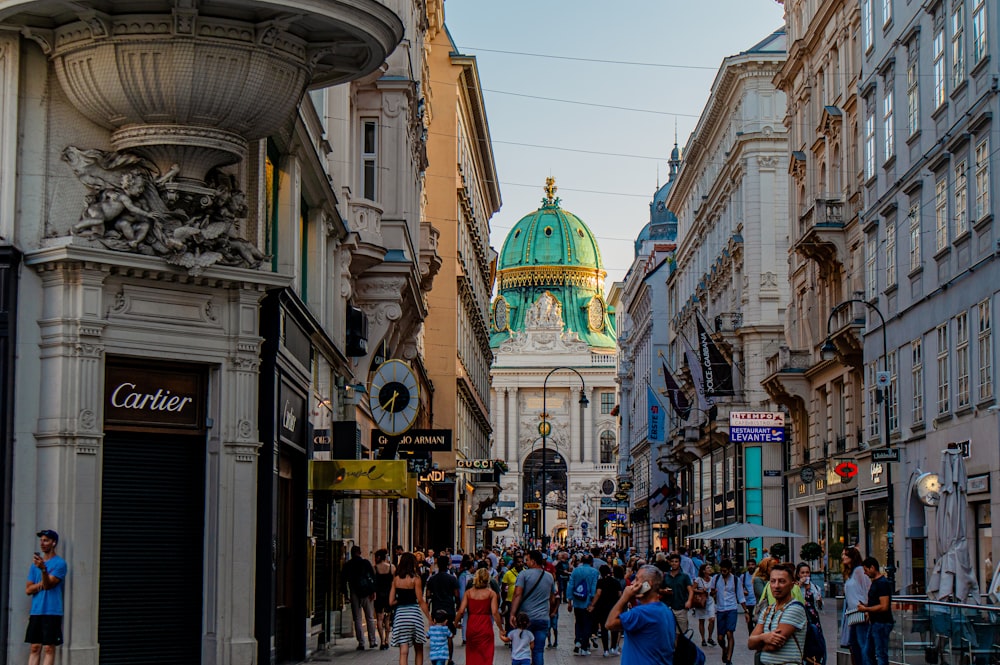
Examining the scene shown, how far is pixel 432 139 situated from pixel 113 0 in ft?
145

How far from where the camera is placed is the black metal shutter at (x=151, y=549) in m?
17.5

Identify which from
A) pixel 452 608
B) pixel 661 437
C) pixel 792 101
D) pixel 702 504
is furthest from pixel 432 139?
pixel 452 608

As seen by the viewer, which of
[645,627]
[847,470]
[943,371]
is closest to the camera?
[645,627]

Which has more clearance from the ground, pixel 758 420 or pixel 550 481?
pixel 550 481

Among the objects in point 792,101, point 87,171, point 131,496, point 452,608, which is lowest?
point 452,608

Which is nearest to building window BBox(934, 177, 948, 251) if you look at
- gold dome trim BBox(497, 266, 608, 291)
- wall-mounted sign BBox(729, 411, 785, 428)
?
wall-mounted sign BBox(729, 411, 785, 428)

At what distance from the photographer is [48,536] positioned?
1575 centimetres

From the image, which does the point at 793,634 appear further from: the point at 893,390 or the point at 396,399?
the point at 893,390

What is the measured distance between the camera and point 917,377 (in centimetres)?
3466

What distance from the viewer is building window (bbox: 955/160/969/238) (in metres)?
30.0

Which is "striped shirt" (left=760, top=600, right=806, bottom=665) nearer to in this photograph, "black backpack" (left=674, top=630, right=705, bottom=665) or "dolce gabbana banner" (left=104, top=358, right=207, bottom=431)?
"black backpack" (left=674, top=630, right=705, bottom=665)

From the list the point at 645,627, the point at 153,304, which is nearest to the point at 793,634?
the point at 645,627

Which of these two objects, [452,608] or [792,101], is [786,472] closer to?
[792,101]

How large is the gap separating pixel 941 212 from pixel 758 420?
1783cm
